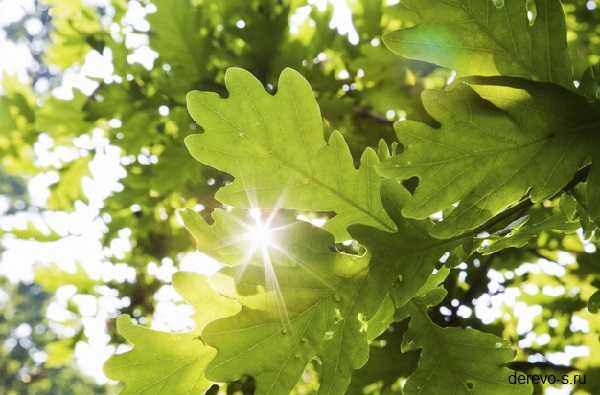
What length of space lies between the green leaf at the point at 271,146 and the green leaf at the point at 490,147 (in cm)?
15

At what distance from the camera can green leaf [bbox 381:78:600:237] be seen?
1214 mm

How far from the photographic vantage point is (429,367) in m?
1.52

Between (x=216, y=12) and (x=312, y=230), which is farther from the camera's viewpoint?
(x=216, y=12)

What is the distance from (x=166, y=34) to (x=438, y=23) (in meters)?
1.89

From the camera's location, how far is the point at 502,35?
124 cm

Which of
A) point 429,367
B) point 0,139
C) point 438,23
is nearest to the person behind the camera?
point 438,23

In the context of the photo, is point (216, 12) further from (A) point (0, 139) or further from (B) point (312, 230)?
(B) point (312, 230)

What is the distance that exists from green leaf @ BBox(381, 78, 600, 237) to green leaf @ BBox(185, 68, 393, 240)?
15 centimetres

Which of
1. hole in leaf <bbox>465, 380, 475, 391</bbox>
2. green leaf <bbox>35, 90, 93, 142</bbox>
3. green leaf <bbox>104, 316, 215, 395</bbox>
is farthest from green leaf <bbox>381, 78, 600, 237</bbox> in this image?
green leaf <bbox>35, 90, 93, 142</bbox>

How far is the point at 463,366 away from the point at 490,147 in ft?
1.98

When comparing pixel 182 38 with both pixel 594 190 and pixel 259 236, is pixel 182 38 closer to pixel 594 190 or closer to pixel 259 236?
pixel 259 236

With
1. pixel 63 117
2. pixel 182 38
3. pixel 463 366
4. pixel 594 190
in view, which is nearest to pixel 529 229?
pixel 594 190

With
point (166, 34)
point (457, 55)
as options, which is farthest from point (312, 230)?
point (166, 34)

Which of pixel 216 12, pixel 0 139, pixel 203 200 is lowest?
pixel 0 139
